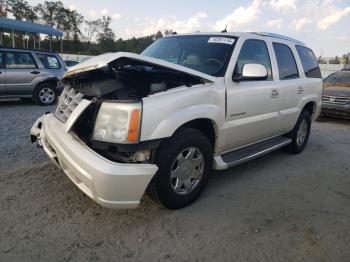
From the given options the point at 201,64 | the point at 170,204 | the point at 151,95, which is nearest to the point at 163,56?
the point at 201,64

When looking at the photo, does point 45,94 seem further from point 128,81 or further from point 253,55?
point 253,55

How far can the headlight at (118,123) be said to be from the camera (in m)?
2.62

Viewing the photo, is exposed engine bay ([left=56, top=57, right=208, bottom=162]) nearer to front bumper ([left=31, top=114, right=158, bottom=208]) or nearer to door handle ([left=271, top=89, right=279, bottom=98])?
front bumper ([left=31, top=114, right=158, bottom=208])

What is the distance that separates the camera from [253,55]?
159 inches

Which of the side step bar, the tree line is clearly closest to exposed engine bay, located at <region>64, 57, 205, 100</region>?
the side step bar

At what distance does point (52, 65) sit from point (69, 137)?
730cm

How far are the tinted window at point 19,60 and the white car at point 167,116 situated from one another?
565cm

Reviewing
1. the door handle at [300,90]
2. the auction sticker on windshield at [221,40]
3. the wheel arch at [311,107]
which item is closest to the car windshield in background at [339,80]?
the wheel arch at [311,107]

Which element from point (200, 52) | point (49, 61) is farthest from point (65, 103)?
point (49, 61)

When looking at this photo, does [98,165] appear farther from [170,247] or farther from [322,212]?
[322,212]

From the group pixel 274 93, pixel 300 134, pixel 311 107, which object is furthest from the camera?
pixel 311 107

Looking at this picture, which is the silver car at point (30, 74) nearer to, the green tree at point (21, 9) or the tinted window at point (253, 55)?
the tinted window at point (253, 55)

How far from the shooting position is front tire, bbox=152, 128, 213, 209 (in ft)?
9.51

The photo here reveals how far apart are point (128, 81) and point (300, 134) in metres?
3.58
